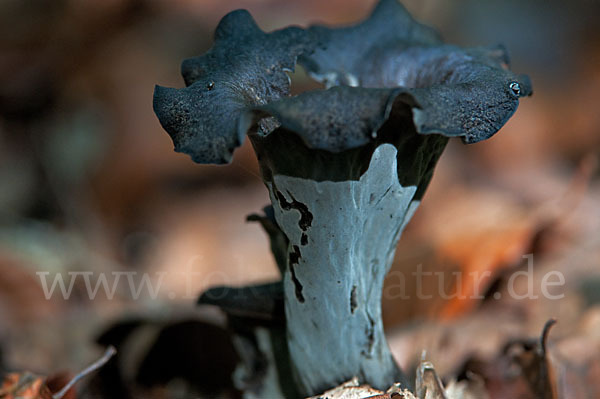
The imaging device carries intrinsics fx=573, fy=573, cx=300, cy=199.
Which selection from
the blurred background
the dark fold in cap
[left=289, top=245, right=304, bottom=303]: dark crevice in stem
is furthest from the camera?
the blurred background

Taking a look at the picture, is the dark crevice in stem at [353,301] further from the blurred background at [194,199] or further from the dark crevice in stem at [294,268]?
the blurred background at [194,199]

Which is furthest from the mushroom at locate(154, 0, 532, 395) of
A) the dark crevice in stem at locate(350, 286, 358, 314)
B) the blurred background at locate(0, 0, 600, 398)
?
the blurred background at locate(0, 0, 600, 398)

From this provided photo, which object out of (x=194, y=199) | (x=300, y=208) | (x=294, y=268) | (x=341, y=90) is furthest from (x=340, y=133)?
(x=194, y=199)

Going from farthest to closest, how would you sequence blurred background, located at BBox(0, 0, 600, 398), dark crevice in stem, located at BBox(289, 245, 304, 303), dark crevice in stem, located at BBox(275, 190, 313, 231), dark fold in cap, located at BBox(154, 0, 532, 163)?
blurred background, located at BBox(0, 0, 600, 398)
dark crevice in stem, located at BBox(289, 245, 304, 303)
dark crevice in stem, located at BBox(275, 190, 313, 231)
dark fold in cap, located at BBox(154, 0, 532, 163)

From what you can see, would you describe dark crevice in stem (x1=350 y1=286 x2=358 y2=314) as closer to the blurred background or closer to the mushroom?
the mushroom

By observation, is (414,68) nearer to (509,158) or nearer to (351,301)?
(351,301)

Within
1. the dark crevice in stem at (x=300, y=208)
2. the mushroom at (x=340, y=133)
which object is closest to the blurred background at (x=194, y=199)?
the mushroom at (x=340, y=133)
